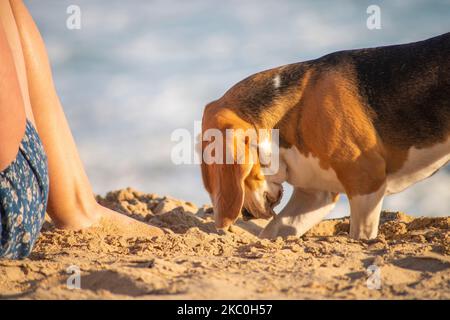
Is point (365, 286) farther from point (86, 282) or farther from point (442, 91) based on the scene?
point (442, 91)

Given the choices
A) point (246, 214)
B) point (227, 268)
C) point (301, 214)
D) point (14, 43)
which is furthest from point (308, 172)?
point (14, 43)

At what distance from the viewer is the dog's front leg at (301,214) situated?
622 cm

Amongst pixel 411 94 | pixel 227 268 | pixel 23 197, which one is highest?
pixel 411 94

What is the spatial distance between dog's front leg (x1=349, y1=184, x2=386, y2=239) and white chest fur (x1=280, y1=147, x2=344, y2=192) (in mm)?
250

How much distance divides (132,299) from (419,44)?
367 cm

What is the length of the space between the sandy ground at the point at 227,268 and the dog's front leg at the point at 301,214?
1152 millimetres

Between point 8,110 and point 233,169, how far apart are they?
7.02ft

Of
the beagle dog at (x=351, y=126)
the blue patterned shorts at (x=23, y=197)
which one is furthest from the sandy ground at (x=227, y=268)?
the beagle dog at (x=351, y=126)

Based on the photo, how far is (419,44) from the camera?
5.60 meters

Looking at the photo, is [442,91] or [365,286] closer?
[365,286]

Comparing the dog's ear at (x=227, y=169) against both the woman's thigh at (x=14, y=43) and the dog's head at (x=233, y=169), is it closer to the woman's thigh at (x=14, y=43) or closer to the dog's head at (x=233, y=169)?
the dog's head at (x=233, y=169)

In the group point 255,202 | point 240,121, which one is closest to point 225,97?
point 240,121

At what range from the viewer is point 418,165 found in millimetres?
5445

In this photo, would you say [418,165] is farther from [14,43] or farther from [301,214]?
[14,43]
